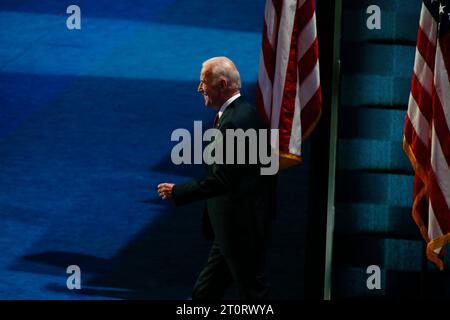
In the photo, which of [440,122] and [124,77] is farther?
[124,77]

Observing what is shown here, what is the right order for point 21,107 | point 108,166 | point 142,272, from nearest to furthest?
point 142,272 < point 108,166 < point 21,107

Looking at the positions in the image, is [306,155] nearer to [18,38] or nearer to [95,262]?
[95,262]

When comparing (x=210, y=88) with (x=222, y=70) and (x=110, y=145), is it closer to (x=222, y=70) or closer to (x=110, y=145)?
(x=222, y=70)

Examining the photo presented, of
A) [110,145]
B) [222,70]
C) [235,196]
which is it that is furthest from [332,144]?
[110,145]

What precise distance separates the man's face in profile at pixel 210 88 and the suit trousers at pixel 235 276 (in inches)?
33.7

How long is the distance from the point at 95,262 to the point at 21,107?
3.56 meters

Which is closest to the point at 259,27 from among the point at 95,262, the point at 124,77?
the point at 124,77

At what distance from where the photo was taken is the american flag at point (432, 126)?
7.08 m

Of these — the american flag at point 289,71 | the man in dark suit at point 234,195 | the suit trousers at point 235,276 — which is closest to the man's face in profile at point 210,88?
the man in dark suit at point 234,195

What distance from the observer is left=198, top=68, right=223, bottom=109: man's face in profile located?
22.3 ft

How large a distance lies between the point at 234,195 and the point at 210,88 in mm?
634

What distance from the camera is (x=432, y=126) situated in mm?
7172

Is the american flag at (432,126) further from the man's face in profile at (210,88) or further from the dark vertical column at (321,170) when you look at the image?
the man's face in profile at (210,88)
